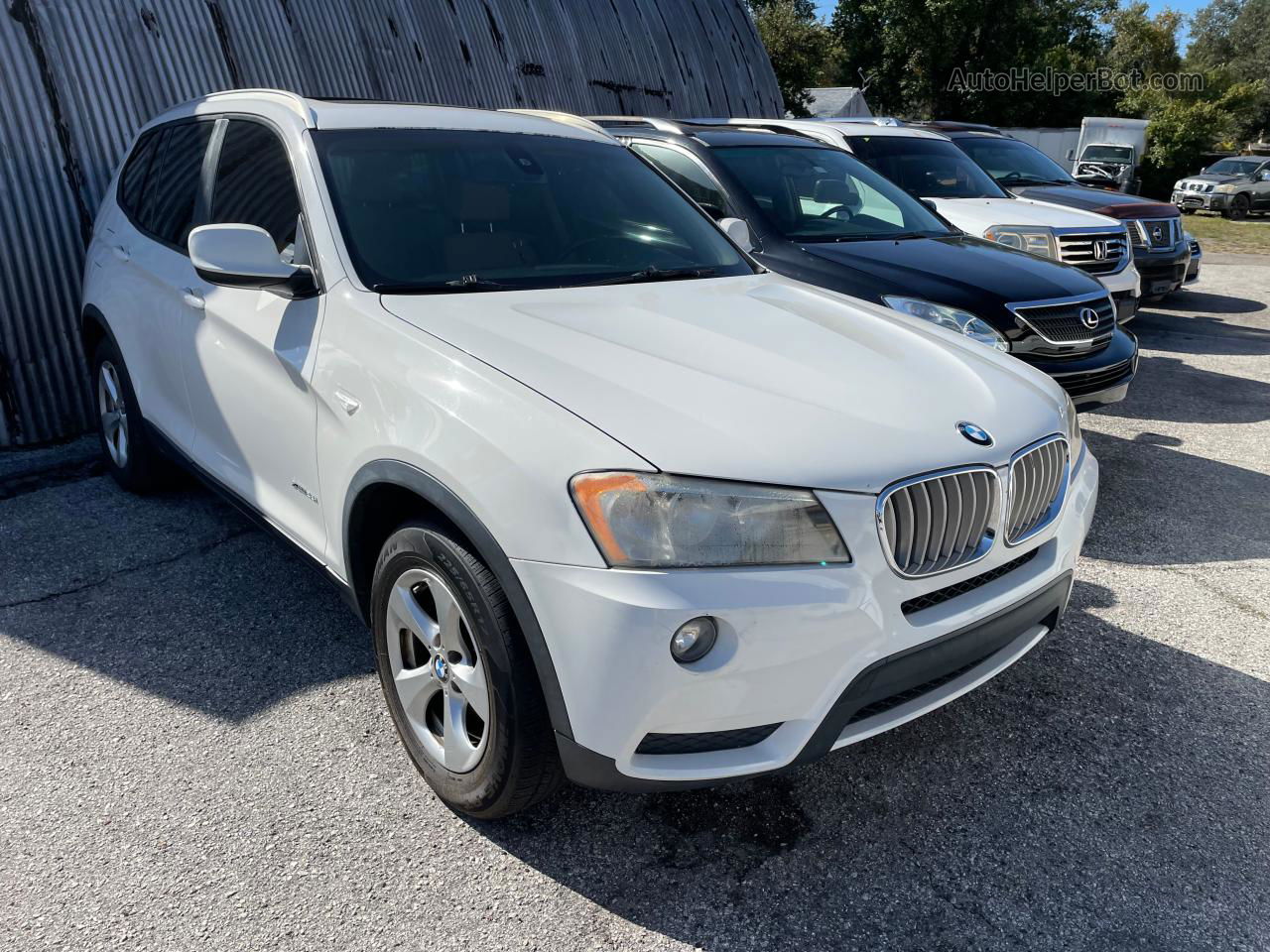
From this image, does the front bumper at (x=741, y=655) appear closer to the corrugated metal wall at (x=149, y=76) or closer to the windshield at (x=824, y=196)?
the windshield at (x=824, y=196)

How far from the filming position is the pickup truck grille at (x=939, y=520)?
2.23 meters

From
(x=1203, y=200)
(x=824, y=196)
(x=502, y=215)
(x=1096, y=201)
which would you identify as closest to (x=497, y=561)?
(x=502, y=215)

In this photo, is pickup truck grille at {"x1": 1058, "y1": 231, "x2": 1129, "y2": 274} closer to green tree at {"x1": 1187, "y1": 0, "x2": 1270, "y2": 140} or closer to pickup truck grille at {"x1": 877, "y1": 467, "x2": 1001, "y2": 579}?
pickup truck grille at {"x1": 877, "y1": 467, "x2": 1001, "y2": 579}

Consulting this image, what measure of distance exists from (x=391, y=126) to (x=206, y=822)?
2.26m

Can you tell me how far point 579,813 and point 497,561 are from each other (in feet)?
2.88

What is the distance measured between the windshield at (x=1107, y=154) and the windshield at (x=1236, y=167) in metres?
3.09

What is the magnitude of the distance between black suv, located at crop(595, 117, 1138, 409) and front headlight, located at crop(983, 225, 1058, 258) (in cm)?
161

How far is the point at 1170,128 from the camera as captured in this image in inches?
1374

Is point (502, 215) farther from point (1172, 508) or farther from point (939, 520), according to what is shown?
point (1172, 508)

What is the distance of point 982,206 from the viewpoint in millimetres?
8180

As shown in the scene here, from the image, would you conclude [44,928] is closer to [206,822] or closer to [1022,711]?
[206,822]

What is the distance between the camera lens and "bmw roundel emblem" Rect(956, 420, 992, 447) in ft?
8.00
